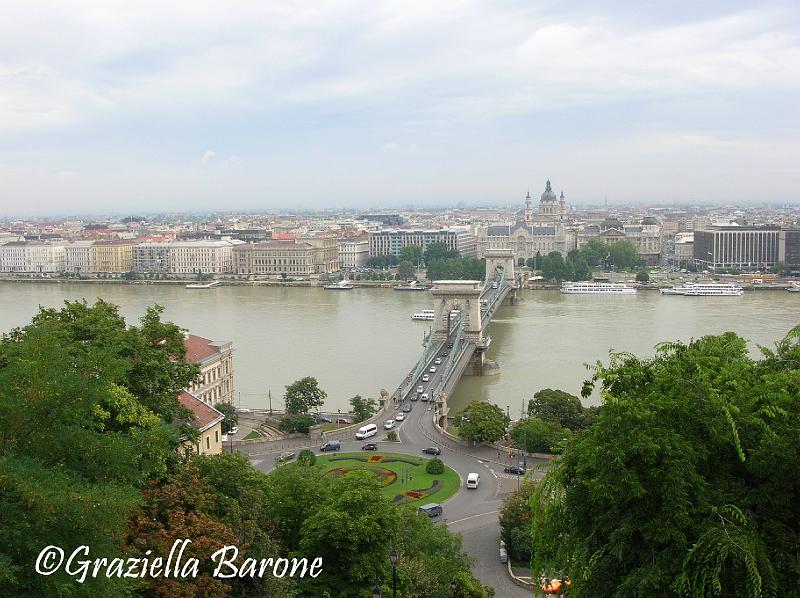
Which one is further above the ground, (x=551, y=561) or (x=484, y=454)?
(x=551, y=561)

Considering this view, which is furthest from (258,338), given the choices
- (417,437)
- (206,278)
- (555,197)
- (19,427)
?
(555,197)

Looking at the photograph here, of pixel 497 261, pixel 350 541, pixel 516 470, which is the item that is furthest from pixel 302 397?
pixel 497 261

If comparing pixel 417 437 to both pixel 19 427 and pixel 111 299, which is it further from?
pixel 111 299

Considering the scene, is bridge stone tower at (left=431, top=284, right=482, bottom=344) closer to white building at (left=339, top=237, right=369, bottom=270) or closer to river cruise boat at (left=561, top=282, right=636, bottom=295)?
river cruise boat at (left=561, top=282, right=636, bottom=295)

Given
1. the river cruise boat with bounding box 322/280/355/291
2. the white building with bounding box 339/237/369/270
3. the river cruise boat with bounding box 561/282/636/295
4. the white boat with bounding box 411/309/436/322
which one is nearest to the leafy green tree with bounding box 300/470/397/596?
the white boat with bounding box 411/309/436/322

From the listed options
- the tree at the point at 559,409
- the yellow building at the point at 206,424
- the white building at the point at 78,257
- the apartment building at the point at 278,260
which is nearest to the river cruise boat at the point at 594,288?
the apartment building at the point at 278,260

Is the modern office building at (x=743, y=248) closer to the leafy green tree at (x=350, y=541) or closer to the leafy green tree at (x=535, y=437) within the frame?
the leafy green tree at (x=535, y=437)
